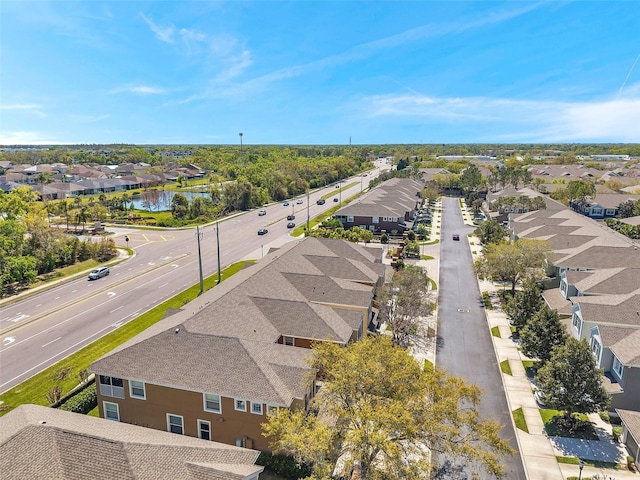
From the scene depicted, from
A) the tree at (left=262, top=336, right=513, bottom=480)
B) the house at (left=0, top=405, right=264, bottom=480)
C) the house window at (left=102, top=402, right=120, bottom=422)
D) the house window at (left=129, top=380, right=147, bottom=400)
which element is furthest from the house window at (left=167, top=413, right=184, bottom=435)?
the tree at (left=262, top=336, right=513, bottom=480)

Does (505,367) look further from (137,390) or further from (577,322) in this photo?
(137,390)

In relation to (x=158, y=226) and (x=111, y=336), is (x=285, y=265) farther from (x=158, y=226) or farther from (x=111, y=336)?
(x=158, y=226)

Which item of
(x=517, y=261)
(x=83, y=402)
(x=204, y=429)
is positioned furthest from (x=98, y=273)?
(x=517, y=261)

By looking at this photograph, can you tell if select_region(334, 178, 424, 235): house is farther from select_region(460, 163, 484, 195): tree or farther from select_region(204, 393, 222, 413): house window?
select_region(204, 393, 222, 413): house window

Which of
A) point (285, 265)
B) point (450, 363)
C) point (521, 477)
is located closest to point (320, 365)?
point (521, 477)

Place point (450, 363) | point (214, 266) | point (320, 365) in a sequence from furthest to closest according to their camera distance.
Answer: point (214, 266) < point (450, 363) < point (320, 365)
